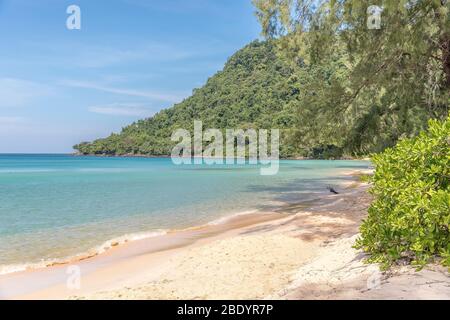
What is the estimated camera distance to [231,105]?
118m

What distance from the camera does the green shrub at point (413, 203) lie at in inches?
161

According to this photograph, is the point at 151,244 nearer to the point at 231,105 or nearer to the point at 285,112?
the point at 285,112

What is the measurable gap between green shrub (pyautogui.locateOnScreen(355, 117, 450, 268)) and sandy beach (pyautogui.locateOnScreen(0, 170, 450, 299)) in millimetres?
277

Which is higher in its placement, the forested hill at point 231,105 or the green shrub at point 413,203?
the forested hill at point 231,105

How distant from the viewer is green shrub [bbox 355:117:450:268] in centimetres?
410

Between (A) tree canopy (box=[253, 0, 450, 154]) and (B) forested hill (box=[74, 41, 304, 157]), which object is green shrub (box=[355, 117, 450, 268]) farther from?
(B) forested hill (box=[74, 41, 304, 157])

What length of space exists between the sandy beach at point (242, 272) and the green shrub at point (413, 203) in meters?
0.28

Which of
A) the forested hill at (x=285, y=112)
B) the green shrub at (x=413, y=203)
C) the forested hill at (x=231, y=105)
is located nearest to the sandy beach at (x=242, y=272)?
the green shrub at (x=413, y=203)

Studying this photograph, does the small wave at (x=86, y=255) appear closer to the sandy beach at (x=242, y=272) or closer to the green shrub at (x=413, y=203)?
the sandy beach at (x=242, y=272)

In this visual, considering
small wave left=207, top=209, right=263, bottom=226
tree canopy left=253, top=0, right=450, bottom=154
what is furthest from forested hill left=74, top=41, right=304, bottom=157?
tree canopy left=253, top=0, right=450, bottom=154

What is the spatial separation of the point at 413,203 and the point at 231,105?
115449mm

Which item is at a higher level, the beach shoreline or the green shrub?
the green shrub

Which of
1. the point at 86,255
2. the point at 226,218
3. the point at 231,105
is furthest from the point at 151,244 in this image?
the point at 231,105

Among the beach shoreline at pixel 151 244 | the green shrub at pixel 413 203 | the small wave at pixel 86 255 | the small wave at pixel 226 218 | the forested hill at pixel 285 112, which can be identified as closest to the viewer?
the green shrub at pixel 413 203
